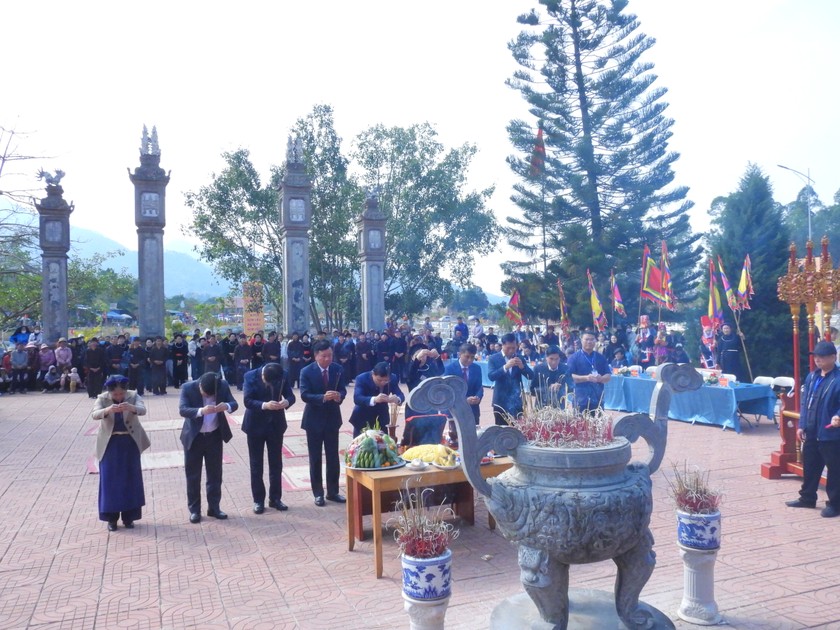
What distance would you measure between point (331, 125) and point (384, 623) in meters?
24.6

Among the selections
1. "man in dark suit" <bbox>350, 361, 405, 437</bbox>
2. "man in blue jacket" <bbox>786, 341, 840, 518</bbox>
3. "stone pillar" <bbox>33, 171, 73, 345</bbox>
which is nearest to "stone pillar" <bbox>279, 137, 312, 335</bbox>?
"stone pillar" <bbox>33, 171, 73, 345</bbox>

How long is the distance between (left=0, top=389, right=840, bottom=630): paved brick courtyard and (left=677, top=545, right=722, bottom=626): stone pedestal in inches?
4.1

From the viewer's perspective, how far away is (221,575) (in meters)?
5.39

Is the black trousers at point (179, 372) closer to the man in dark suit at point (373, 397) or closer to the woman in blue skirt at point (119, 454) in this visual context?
the woman in blue skirt at point (119, 454)

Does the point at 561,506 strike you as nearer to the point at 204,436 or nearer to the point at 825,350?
the point at 204,436

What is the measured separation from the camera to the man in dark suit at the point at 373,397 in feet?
23.3

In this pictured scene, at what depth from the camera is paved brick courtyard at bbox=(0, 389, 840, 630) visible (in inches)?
182

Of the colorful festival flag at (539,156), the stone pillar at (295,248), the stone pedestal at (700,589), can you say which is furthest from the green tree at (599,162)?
the stone pedestal at (700,589)

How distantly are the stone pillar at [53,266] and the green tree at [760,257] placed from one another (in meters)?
18.8

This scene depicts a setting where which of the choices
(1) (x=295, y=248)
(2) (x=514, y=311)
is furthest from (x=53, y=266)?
(2) (x=514, y=311)

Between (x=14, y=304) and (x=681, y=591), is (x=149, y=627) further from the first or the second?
(x=14, y=304)

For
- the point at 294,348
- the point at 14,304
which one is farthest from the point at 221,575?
the point at 14,304

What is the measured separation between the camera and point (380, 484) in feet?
17.7

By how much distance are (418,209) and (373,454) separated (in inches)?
941
